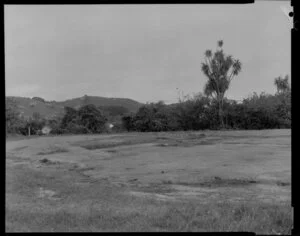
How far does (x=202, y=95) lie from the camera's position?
4816 millimetres

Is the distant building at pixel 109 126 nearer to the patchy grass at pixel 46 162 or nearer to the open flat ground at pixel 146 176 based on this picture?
the open flat ground at pixel 146 176

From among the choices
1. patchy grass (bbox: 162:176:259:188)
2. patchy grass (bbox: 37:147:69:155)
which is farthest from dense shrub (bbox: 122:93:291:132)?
patchy grass (bbox: 37:147:69:155)

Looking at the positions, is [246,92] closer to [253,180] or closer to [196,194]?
[253,180]

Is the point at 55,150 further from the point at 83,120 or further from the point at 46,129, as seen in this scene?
the point at 83,120

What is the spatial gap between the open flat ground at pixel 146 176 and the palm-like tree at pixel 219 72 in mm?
554

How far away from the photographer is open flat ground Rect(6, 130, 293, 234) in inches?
155

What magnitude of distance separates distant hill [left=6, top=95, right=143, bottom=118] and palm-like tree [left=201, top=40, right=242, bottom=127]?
3.28 ft

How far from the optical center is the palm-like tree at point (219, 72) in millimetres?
4727

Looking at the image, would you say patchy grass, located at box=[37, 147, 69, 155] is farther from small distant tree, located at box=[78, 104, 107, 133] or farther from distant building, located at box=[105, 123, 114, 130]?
distant building, located at box=[105, 123, 114, 130]

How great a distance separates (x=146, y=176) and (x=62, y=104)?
1449 millimetres

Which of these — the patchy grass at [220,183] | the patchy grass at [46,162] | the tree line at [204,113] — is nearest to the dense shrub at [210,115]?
the tree line at [204,113]

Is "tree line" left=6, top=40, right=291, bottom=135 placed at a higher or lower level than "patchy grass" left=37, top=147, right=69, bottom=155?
higher

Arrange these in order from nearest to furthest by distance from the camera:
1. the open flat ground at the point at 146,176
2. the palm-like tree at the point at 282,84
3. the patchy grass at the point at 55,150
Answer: the open flat ground at the point at 146,176
the patchy grass at the point at 55,150
the palm-like tree at the point at 282,84

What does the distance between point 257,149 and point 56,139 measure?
2766mm
